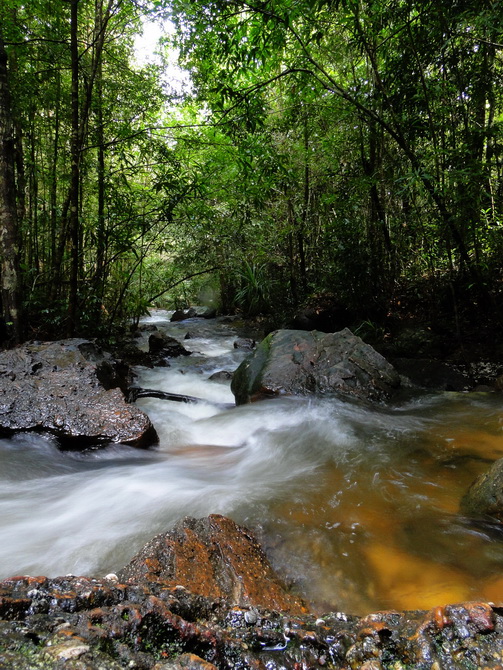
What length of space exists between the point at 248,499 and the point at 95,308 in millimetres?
5555

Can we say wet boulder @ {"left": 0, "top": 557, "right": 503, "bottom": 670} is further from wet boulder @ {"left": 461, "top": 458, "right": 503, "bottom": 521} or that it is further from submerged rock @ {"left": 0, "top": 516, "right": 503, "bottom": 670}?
wet boulder @ {"left": 461, "top": 458, "right": 503, "bottom": 521}

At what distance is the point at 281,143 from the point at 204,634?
9.76 meters

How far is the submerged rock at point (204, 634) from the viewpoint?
2.92ft

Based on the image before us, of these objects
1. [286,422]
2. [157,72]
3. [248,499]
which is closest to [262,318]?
[157,72]

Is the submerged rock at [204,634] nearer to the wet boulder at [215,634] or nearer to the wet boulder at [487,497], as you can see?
the wet boulder at [215,634]

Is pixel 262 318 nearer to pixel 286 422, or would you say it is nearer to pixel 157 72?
pixel 157 72

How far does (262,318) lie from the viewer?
13367mm

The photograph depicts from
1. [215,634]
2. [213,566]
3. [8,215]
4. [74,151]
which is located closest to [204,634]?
[215,634]

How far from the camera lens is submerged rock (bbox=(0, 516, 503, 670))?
2.92 feet

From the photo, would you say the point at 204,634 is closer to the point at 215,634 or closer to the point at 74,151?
the point at 215,634

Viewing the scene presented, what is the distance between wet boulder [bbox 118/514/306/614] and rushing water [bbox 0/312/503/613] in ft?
0.60

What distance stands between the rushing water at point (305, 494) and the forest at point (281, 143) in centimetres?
278

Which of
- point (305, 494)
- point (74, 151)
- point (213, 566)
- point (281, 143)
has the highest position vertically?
point (281, 143)

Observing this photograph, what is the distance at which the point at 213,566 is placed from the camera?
1.83 meters
